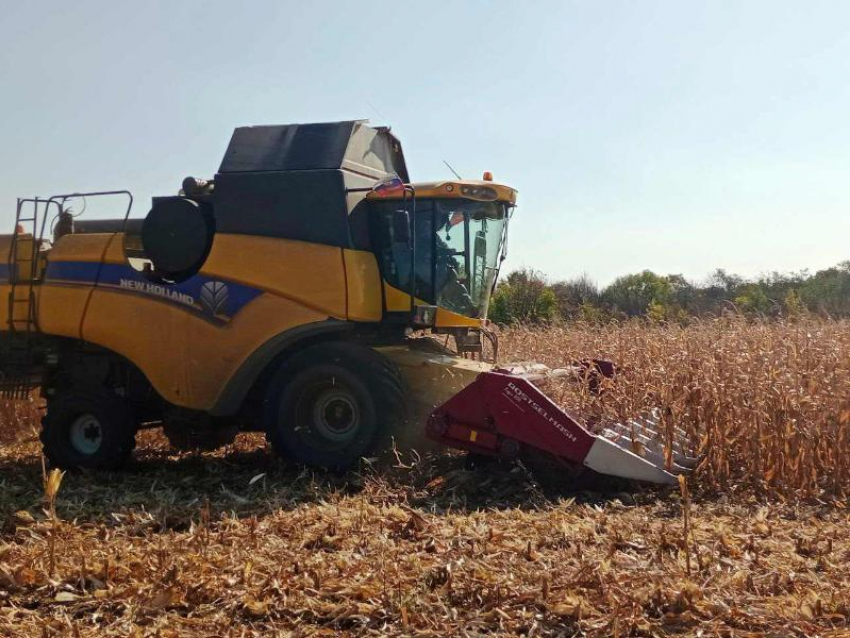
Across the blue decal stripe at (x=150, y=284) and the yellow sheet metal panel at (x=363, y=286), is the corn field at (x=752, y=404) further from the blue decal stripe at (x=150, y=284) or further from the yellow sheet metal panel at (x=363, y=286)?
the blue decal stripe at (x=150, y=284)

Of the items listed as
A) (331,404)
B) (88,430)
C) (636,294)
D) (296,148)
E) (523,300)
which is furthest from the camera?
(636,294)

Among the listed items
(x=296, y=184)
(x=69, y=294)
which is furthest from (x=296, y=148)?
(x=69, y=294)

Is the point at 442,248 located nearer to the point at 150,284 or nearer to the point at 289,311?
the point at 289,311

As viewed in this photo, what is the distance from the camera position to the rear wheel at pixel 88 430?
7.31 metres

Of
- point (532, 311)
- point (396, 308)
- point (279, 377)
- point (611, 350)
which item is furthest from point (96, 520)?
point (532, 311)

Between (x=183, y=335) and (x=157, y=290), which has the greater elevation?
(x=157, y=290)

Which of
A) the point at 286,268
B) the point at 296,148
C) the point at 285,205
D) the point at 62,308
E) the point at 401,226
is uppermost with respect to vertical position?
the point at 296,148

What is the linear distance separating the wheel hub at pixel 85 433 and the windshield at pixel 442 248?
9.55 ft

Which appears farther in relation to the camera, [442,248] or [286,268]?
[442,248]

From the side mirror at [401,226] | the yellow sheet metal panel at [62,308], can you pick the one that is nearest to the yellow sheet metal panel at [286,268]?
the side mirror at [401,226]

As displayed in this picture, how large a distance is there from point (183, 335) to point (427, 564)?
3.77 m

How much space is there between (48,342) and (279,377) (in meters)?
2.56

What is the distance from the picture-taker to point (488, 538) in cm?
436

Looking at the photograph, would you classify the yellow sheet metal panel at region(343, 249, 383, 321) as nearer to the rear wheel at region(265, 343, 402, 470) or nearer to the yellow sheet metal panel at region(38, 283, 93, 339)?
the rear wheel at region(265, 343, 402, 470)
